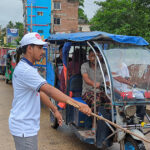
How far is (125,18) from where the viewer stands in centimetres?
1466

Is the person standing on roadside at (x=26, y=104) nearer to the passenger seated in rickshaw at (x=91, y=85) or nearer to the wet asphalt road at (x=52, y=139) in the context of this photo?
the passenger seated in rickshaw at (x=91, y=85)

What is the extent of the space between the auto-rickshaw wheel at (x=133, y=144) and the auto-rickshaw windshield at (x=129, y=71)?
58 centimetres

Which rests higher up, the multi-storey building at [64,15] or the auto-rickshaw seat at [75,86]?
the multi-storey building at [64,15]

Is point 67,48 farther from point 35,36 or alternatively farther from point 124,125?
point 35,36

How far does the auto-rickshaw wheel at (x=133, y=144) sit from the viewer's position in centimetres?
337

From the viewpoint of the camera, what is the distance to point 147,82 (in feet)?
12.9

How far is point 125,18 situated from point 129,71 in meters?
11.5

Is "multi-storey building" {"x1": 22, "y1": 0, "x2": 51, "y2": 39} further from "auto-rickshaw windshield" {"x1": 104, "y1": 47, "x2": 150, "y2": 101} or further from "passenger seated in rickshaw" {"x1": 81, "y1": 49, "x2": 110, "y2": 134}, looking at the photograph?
"auto-rickshaw windshield" {"x1": 104, "y1": 47, "x2": 150, "y2": 101}

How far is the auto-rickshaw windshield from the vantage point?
12.1ft

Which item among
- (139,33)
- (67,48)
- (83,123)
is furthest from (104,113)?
(139,33)

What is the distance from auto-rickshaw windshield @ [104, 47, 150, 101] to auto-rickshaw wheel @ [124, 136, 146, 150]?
580 mm

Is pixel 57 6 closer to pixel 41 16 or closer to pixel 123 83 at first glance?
pixel 41 16

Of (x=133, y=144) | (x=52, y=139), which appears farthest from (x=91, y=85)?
(x=52, y=139)

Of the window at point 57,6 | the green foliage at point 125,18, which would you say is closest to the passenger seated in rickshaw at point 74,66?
the green foliage at point 125,18
